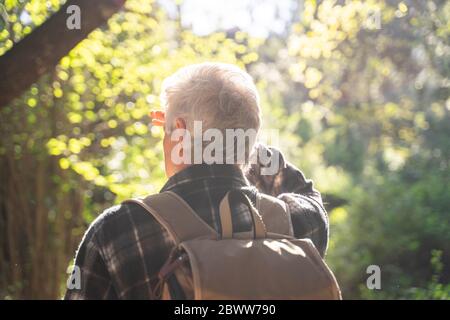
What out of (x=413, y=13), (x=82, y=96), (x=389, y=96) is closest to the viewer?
(x=82, y=96)

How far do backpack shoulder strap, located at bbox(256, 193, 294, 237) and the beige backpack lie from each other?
67 mm

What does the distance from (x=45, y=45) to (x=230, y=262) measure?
1673mm

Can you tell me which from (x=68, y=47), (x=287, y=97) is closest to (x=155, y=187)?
(x=68, y=47)

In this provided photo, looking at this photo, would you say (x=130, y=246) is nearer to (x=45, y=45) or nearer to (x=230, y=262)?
(x=230, y=262)

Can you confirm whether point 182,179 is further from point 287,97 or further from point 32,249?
point 287,97

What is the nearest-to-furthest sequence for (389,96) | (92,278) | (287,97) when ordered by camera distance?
(92,278), (389,96), (287,97)

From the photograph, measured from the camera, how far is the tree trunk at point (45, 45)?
2.74m

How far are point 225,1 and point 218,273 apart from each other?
4.79 metres

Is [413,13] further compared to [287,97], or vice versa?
[287,97]

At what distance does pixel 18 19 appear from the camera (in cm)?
401

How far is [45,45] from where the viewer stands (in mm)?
2766

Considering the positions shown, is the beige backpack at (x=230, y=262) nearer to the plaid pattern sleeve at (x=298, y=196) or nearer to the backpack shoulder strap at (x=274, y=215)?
the backpack shoulder strap at (x=274, y=215)

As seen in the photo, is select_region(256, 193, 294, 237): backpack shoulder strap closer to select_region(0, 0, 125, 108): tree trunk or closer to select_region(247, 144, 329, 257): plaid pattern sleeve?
select_region(247, 144, 329, 257): plaid pattern sleeve

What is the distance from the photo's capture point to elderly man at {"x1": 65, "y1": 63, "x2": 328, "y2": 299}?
62.2 inches
